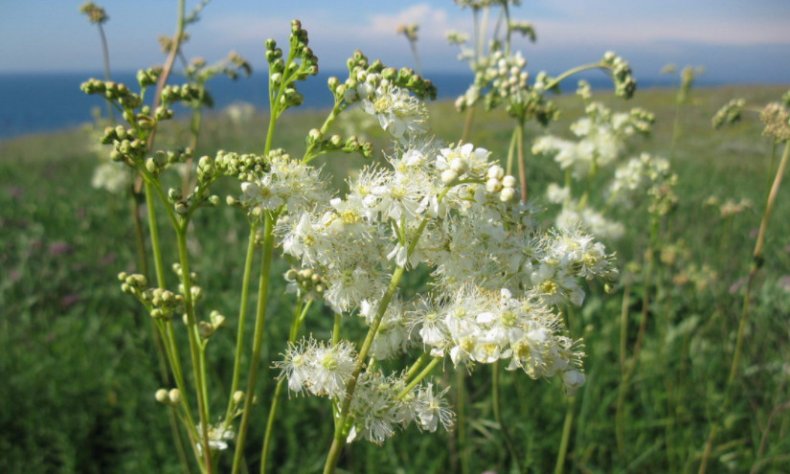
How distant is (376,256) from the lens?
146cm

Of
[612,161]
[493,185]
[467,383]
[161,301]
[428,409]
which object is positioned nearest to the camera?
[493,185]

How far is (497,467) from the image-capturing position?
3.56 meters

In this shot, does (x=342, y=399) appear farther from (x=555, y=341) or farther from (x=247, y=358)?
(x=247, y=358)

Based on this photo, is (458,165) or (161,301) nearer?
(458,165)

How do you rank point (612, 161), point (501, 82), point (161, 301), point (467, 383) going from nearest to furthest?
point (161, 301)
point (501, 82)
point (612, 161)
point (467, 383)

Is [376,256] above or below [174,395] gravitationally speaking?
above

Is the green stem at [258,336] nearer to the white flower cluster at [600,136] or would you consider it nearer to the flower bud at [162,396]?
the flower bud at [162,396]

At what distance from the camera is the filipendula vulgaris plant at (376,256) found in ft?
4.47

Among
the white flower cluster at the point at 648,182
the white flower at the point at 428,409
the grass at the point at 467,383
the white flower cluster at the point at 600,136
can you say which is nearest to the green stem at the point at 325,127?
the white flower at the point at 428,409

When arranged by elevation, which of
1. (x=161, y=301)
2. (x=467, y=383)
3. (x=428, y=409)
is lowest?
(x=467, y=383)

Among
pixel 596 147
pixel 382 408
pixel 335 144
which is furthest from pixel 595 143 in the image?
pixel 382 408

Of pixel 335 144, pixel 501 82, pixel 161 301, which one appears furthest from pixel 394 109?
pixel 501 82

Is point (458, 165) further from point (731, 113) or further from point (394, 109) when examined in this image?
point (731, 113)

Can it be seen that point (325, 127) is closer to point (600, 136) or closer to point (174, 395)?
point (174, 395)
